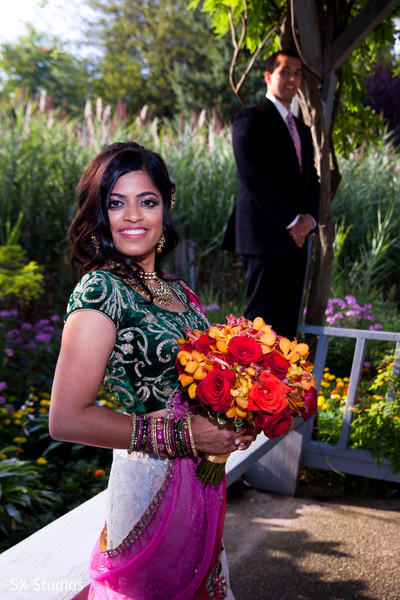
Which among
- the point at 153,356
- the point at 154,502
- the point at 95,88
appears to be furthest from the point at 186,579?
the point at 95,88

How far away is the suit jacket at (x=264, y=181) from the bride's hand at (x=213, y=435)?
242 centimetres

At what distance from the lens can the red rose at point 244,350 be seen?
1.30 m

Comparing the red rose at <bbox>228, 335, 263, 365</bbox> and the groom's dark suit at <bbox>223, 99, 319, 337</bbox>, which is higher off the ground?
the groom's dark suit at <bbox>223, 99, 319, 337</bbox>

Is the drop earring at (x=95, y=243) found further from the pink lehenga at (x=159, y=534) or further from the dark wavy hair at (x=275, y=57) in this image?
the dark wavy hair at (x=275, y=57)

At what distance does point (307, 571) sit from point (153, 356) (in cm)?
205

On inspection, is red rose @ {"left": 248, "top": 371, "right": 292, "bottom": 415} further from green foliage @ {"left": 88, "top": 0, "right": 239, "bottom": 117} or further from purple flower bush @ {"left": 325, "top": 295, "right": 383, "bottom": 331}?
green foliage @ {"left": 88, "top": 0, "right": 239, "bottom": 117}

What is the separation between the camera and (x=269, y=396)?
4.11ft

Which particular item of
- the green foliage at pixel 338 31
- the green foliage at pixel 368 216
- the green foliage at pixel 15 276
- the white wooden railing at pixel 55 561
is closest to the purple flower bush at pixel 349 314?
the green foliage at pixel 368 216

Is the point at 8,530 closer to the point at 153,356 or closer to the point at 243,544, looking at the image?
the point at 243,544

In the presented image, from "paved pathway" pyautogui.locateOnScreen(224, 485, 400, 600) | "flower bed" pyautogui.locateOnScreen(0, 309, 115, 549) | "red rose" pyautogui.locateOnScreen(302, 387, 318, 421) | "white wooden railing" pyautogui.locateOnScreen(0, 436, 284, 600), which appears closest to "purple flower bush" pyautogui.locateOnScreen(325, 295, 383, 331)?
"paved pathway" pyautogui.locateOnScreen(224, 485, 400, 600)

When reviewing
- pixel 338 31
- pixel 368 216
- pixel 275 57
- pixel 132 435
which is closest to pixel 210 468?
pixel 132 435

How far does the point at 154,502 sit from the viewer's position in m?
1.39

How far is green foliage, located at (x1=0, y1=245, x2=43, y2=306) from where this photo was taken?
4418 millimetres

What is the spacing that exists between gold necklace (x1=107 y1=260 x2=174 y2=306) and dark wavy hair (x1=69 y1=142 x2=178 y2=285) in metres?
0.01
